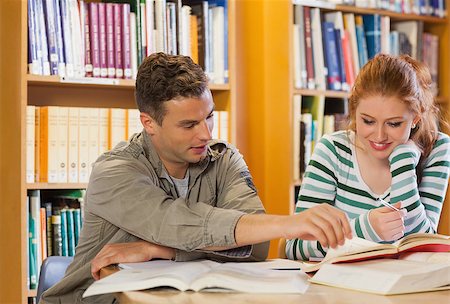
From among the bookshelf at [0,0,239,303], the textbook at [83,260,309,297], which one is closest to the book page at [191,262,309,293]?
the textbook at [83,260,309,297]

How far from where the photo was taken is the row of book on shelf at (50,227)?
2.85m

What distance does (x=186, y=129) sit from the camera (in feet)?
6.61

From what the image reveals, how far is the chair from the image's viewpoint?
2.19m

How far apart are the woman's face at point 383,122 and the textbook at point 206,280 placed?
74 cm

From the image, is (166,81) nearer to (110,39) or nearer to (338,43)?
(110,39)

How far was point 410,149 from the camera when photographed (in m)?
2.26

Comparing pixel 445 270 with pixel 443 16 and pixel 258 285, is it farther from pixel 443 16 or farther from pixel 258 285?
pixel 443 16

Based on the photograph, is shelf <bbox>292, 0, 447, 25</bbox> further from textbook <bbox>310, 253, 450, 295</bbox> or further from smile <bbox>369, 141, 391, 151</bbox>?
textbook <bbox>310, 253, 450, 295</bbox>

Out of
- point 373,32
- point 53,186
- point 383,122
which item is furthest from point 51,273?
point 373,32

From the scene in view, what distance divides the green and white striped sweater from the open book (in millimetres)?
372

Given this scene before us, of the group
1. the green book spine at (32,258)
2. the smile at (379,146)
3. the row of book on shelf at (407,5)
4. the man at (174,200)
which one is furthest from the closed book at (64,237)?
the row of book on shelf at (407,5)

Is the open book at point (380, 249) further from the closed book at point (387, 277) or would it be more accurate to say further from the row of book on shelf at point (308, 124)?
the row of book on shelf at point (308, 124)

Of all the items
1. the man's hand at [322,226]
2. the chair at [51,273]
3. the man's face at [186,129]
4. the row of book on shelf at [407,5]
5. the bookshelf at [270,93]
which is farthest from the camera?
the row of book on shelf at [407,5]

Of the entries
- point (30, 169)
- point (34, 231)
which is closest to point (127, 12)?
point (30, 169)
